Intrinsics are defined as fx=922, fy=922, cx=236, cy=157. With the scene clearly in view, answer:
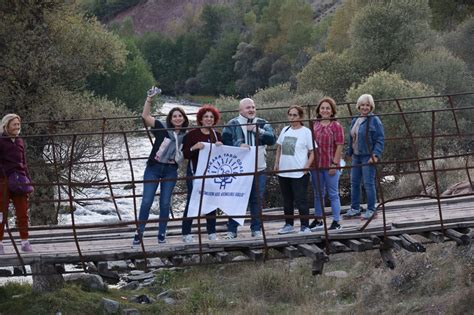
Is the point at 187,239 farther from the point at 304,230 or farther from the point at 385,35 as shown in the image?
the point at 385,35

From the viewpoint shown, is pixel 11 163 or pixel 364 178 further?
pixel 364 178

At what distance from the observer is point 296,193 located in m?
10.8

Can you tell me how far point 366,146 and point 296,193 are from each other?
1.24 metres

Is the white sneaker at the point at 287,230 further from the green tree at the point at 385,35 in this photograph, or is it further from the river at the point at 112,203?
the green tree at the point at 385,35

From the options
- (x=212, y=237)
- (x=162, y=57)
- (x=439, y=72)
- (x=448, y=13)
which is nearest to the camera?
(x=212, y=237)

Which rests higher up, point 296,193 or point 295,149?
point 295,149

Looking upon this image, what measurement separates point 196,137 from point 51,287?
462 centimetres

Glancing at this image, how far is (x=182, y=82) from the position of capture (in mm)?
88750

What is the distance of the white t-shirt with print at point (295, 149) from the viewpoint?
1057 centimetres

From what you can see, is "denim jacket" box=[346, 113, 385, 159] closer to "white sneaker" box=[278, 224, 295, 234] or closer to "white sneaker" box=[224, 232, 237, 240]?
"white sneaker" box=[278, 224, 295, 234]

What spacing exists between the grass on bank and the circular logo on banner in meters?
4.21

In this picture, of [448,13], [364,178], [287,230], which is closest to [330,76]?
[448,13]

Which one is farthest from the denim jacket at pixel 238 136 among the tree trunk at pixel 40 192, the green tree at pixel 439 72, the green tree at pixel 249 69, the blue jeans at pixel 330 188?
the green tree at pixel 249 69

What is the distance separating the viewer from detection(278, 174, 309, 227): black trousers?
10711mm
